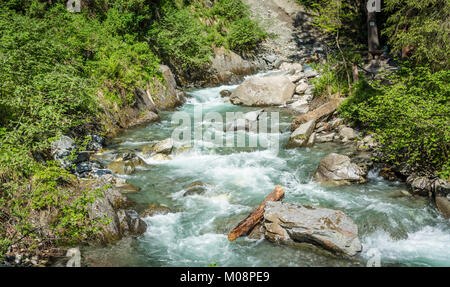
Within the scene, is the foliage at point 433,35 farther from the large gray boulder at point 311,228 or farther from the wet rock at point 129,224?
the wet rock at point 129,224

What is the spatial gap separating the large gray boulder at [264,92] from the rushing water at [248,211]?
5.22 m

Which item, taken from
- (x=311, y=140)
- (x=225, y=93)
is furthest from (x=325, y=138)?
(x=225, y=93)

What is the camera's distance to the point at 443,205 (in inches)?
250

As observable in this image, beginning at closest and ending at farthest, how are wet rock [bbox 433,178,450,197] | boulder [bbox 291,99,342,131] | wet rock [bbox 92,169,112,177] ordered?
1. wet rock [bbox 433,178,450,197]
2. wet rock [bbox 92,169,112,177]
3. boulder [bbox 291,99,342,131]

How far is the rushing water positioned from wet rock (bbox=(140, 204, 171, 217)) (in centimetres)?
15

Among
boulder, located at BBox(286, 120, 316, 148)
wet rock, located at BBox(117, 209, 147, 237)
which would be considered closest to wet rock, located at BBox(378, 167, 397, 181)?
boulder, located at BBox(286, 120, 316, 148)

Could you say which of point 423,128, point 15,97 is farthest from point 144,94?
point 423,128

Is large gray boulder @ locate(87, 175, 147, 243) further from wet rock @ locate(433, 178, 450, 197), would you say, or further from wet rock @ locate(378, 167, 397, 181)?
wet rock @ locate(433, 178, 450, 197)

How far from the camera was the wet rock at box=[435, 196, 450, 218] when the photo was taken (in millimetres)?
6270

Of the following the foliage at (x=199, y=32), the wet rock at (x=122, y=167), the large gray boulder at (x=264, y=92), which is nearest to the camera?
the wet rock at (x=122, y=167)

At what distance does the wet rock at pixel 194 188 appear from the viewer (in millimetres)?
7946

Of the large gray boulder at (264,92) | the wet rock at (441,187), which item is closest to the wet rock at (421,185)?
the wet rock at (441,187)

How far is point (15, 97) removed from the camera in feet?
22.0
